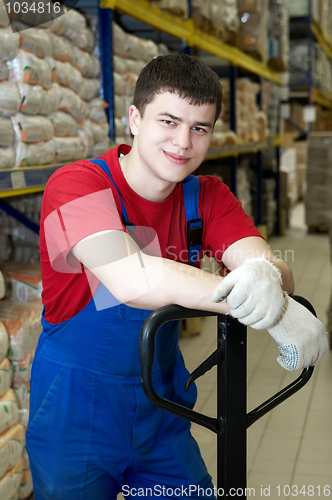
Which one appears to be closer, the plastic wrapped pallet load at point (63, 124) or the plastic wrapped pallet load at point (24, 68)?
the plastic wrapped pallet load at point (24, 68)

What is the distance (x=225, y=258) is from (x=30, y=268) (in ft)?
4.97

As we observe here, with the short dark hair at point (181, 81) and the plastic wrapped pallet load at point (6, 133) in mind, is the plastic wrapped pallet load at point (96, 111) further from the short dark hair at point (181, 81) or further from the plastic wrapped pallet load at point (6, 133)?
the short dark hair at point (181, 81)

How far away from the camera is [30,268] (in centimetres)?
291

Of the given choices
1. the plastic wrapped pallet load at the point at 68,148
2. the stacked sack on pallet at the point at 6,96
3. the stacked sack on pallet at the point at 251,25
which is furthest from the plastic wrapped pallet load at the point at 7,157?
the stacked sack on pallet at the point at 251,25

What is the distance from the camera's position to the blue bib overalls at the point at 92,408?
1.49 meters

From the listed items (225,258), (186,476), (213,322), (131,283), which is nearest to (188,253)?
(225,258)

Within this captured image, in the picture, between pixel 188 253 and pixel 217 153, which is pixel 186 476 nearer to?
pixel 188 253

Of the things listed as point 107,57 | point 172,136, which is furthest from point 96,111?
point 172,136

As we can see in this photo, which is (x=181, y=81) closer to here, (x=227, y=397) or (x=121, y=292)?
(x=121, y=292)

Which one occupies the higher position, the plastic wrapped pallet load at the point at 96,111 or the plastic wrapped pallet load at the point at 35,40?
the plastic wrapped pallet load at the point at 35,40

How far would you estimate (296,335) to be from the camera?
1230mm

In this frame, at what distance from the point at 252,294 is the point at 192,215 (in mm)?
615

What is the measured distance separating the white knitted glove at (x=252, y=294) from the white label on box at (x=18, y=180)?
1443mm

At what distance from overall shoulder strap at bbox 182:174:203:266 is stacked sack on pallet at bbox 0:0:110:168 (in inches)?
41.3
